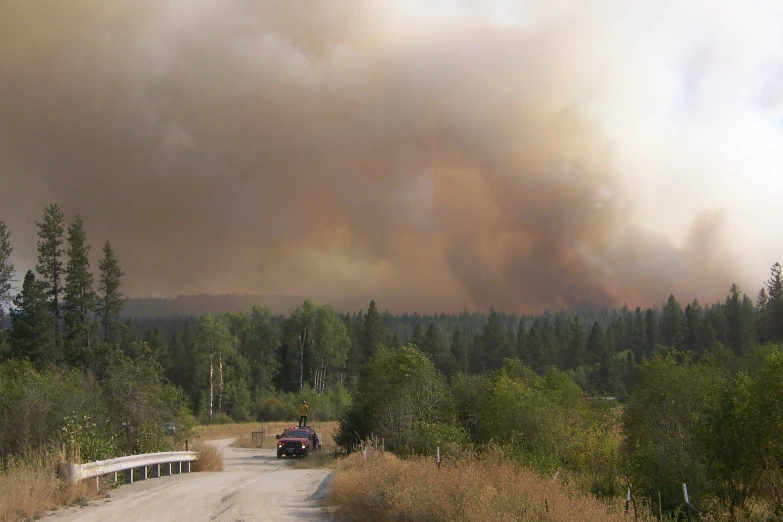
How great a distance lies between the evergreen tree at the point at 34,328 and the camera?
198 feet

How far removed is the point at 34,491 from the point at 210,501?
14.7ft

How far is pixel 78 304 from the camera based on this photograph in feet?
212

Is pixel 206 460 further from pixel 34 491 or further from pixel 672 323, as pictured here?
pixel 672 323

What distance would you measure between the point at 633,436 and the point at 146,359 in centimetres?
2326

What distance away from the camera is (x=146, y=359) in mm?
32094

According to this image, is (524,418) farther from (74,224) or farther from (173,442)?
(74,224)

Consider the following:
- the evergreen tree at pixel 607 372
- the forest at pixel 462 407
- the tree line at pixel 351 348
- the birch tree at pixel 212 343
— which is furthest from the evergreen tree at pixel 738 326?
the birch tree at pixel 212 343

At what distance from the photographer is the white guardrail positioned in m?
18.4

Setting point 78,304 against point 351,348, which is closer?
point 78,304

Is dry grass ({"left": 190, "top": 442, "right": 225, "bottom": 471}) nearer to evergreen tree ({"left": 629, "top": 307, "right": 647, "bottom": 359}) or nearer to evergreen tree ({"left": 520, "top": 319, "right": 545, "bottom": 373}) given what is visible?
evergreen tree ({"left": 520, "top": 319, "right": 545, "bottom": 373})

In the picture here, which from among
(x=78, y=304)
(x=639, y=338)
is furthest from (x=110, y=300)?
(x=639, y=338)

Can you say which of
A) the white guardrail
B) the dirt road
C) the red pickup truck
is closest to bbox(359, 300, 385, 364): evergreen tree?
the red pickup truck

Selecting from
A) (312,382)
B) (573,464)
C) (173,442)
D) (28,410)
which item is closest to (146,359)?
(173,442)

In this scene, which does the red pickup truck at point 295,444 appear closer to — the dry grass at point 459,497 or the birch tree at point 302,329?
the dry grass at point 459,497
